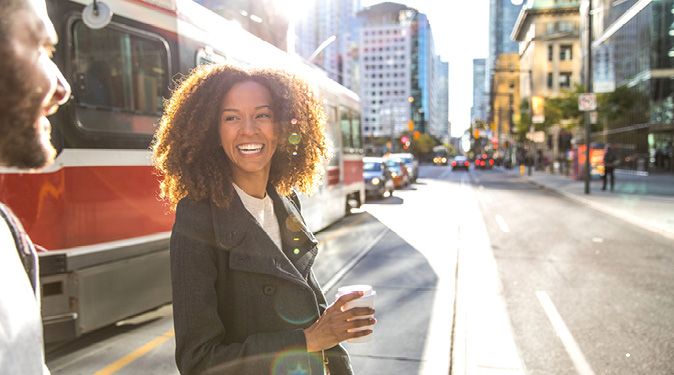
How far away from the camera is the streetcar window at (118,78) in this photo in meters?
4.95

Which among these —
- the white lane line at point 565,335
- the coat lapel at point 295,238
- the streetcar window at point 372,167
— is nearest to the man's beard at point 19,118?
the coat lapel at point 295,238

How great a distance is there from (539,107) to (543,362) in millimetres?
37248

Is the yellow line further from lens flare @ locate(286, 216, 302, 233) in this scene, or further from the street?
lens flare @ locate(286, 216, 302, 233)

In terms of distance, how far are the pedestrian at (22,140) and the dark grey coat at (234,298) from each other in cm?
69

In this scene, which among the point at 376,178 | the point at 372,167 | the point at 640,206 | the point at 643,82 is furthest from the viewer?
the point at 643,82

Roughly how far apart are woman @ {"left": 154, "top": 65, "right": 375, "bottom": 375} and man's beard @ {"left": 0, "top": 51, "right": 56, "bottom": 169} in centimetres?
72

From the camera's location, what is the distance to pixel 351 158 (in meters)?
14.6

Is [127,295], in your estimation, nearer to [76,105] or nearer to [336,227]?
[76,105]

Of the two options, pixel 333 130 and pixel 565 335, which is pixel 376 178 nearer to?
pixel 333 130

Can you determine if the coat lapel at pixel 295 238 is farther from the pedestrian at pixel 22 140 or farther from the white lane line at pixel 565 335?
the white lane line at pixel 565 335

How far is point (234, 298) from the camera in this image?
1.72m

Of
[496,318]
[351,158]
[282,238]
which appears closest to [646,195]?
[351,158]

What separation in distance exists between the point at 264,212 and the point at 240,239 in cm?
31

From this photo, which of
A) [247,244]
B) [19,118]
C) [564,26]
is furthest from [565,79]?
[19,118]
